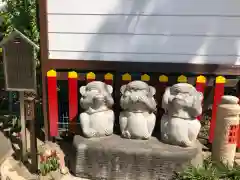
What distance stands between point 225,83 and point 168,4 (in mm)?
1460

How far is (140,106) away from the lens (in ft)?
14.6

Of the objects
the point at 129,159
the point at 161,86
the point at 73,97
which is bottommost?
the point at 129,159

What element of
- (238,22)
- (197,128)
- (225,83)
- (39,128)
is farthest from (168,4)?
(39,128)

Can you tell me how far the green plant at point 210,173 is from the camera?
4164 mm

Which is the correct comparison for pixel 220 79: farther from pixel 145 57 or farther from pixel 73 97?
pixel 73 97

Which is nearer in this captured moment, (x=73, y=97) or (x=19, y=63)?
(x=19, y=63)

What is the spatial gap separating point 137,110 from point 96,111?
0.58 m

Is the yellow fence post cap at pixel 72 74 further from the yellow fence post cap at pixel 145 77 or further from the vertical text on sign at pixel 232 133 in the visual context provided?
the vertical text on sign at pixel 232 133

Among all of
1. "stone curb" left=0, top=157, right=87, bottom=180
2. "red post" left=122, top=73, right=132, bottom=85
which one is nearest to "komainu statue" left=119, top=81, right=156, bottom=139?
"red post" left=122, top=73, right=132, bottom=85

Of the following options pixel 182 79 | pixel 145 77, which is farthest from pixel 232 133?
pixel 145 77

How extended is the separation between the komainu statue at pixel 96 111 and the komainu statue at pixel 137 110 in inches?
8.1

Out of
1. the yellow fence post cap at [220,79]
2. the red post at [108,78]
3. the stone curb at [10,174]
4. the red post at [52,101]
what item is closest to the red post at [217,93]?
the yellow fence post cap at [220,79]

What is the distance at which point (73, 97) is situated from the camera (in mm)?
4977

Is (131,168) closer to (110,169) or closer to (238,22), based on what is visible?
(110,169)
